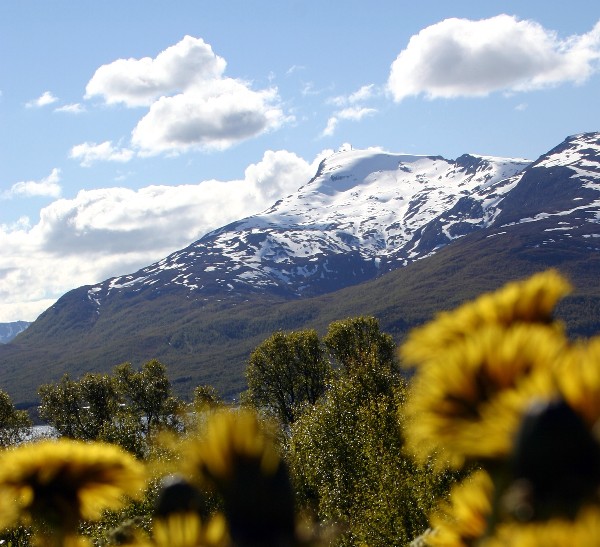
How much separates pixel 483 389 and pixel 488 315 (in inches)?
26.4

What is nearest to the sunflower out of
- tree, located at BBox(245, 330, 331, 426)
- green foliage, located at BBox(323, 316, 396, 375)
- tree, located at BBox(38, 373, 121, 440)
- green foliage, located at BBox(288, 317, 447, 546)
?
green foliage, located at BBox(288, 317, 447, 546)

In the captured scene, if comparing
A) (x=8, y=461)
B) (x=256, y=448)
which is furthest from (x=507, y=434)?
(x=8, y=461)

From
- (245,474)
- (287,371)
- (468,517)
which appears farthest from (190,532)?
(287,371)

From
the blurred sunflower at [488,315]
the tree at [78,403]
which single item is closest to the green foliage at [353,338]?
the tree at [78,403]

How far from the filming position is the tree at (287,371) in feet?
354

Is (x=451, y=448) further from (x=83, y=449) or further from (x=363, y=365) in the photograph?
(x=363, y=365)

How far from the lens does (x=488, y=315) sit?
9.04 ft

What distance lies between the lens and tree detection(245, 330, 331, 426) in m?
108

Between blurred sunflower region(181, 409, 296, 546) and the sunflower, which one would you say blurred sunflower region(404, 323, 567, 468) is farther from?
the sunflower

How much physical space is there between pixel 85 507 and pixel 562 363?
197 cm

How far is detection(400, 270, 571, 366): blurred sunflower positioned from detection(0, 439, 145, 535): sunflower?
126 centimetres

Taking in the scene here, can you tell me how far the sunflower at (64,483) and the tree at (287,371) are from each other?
105 meters

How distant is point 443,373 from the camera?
2.23 m

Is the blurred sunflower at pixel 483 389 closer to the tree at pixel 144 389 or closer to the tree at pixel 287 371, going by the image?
the tree at pixel 287 371
